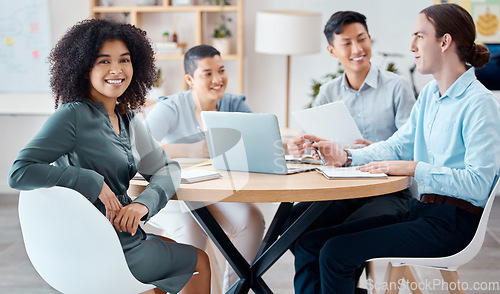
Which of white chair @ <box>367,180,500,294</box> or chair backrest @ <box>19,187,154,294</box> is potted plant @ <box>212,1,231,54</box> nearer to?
white chair @ <box>367,180,500,294</box>

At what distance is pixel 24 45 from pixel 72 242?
361 cm

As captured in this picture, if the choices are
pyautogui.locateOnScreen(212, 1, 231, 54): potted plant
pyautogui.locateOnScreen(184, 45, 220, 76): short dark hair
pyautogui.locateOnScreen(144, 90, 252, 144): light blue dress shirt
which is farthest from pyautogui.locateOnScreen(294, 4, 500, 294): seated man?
pyautogui.locateOnScreen(212, 1, 231, 54): potted plant

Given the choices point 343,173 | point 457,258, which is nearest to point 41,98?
point 343,173

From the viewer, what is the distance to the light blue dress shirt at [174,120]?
2.46 metres

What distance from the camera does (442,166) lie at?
5.85 ft

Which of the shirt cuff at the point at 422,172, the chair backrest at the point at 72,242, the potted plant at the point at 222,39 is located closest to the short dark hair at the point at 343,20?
the shirt cuff at the point at 422,172

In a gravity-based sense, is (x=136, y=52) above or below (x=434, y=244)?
above

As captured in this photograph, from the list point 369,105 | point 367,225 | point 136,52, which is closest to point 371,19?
point 369,105

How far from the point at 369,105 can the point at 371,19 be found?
1.96 meters

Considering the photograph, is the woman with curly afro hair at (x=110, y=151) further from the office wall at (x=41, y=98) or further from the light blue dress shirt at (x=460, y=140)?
the office wall at (x=41, y=98)

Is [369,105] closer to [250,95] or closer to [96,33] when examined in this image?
[96,33]

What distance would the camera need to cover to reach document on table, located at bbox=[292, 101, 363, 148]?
2131 millimetres

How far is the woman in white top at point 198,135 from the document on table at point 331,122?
0.40m

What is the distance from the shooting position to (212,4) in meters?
4.37
